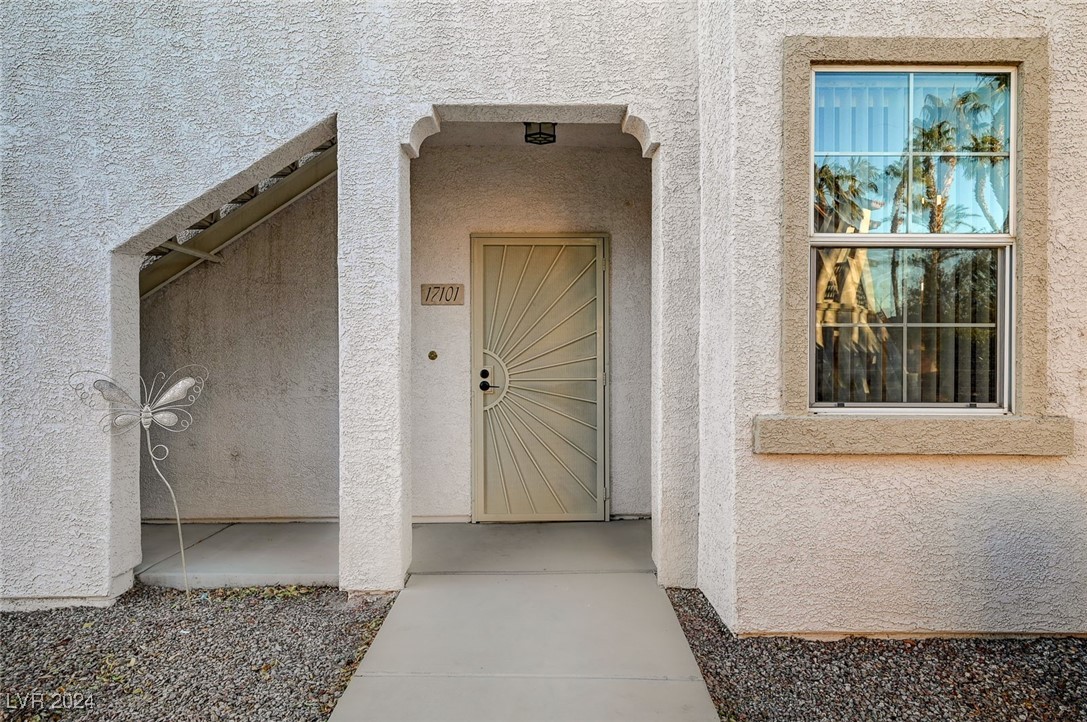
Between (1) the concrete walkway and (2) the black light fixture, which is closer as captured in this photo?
(1) the concrete walkway

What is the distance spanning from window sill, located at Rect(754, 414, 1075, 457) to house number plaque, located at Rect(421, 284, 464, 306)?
3.18 m

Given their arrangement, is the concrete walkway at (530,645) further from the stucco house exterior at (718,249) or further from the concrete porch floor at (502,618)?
the stucco house exterior at (718,249)

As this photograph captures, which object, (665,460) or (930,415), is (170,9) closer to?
(665,460)

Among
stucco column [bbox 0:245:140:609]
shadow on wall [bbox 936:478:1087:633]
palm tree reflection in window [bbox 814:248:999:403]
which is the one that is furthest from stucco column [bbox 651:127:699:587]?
stucco column [bbox 0:245:140:609]

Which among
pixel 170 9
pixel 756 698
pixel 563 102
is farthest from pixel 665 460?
pixel 170 9

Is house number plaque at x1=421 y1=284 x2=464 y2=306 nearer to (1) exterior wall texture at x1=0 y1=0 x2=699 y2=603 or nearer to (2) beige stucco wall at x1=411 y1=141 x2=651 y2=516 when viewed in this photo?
(2) beige stucco wall at x1=411 y1=141 x2=651 y2=516

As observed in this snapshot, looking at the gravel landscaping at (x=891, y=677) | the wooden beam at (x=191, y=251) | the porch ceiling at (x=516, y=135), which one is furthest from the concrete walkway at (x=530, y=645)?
Answer: the porch ceiling at (x=516, y=135)

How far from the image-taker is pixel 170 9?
4043 mm

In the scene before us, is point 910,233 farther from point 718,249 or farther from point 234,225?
point 234,225

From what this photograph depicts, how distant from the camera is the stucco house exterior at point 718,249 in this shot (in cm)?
355

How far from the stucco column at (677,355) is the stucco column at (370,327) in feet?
6.14

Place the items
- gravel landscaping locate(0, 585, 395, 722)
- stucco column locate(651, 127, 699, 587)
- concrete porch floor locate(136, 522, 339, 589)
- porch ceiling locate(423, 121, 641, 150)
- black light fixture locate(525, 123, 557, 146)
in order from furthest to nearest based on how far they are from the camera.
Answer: porch ceiling locate(423, 121, 641, 150) < black light fixture locate(525, 123, 557, 146) < concrete porch floor locate(136, 522, 339, 589) < stucco column locate(651, 127, 699, 587) < gravel landscaping locate(0, 585, 395, 722)

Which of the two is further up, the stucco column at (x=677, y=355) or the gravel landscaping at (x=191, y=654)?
the stucco column at (x=677, y=355)

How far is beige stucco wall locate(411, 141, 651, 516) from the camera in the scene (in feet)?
18.6
